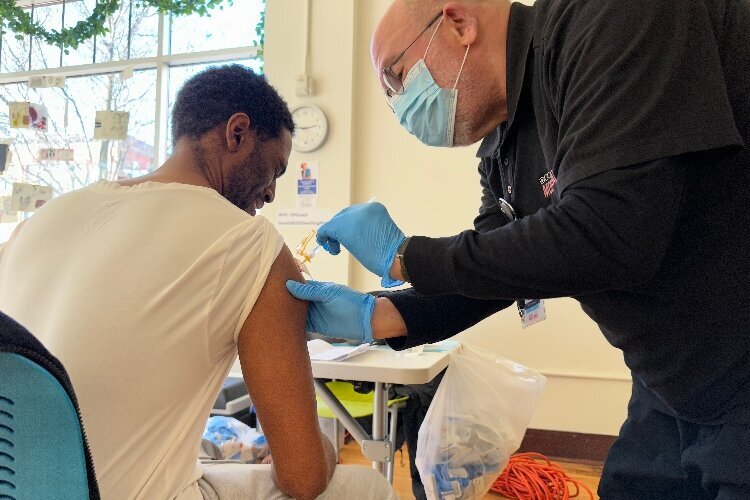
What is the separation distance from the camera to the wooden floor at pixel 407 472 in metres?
2.35

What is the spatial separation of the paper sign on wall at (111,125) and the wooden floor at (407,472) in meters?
2.31

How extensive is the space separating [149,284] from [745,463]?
79cm

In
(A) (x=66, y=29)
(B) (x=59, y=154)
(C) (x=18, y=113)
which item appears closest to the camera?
(C) (x=18, y=113)

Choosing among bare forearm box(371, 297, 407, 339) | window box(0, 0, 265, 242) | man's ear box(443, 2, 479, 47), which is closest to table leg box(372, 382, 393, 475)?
bare forearm box(371, 297, 407, 339)

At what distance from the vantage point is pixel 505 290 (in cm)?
70

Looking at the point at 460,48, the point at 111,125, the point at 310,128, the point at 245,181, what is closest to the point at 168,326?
the point at 245,181

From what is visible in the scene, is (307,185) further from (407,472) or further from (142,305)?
(142,305)

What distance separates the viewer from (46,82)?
373 cm

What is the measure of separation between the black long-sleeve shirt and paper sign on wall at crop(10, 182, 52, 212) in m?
3.68

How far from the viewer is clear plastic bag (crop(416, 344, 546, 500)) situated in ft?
5.43

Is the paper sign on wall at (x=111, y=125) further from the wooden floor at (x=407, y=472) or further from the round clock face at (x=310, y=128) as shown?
the wooden floor at (x=407, y=472)

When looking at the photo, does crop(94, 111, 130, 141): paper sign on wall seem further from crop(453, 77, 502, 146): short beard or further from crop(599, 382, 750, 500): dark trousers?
crop(599, 382, 750, 500): dark trousers

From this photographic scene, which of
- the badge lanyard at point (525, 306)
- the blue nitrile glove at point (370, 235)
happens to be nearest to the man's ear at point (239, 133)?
the blue nitrile glove at point (370, 235)

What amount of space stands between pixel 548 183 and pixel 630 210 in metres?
0.31
